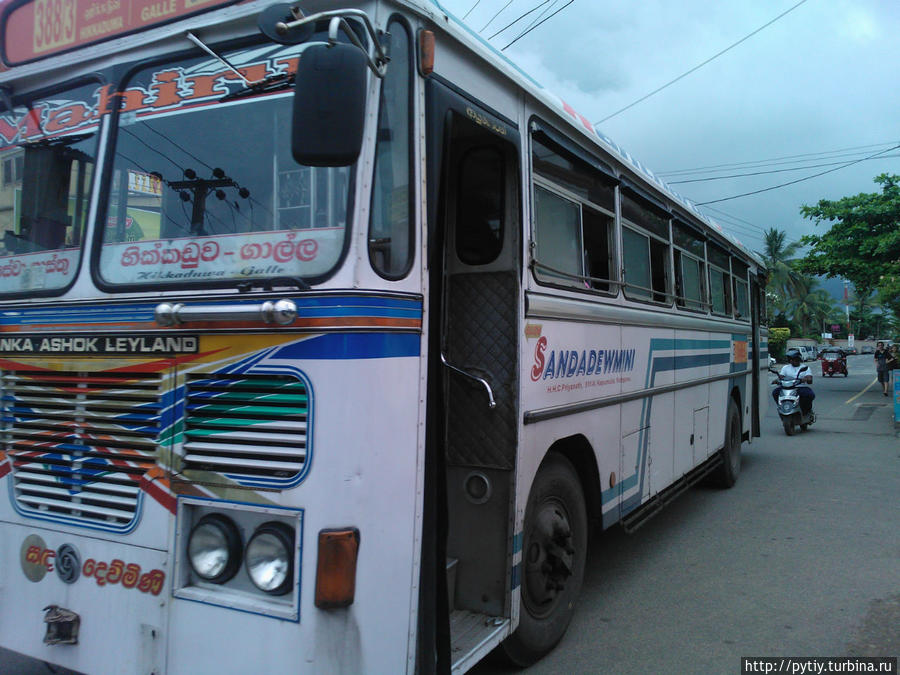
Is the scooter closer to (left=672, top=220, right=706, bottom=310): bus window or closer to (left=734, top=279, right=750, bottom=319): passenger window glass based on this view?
(left=734, top=279, right=750, bottom=319): passenger window glass

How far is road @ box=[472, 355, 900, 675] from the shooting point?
3.96m

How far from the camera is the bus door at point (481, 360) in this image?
10.6 feet

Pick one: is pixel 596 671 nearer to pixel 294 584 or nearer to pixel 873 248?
pixel 294 584

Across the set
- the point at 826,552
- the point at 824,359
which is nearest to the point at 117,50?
the point at 826,552

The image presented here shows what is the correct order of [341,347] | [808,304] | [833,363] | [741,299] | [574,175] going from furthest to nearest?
[808,304] → [833,363] → [741,299] → [574,175] → [341,347]

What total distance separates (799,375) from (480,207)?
1241 cm

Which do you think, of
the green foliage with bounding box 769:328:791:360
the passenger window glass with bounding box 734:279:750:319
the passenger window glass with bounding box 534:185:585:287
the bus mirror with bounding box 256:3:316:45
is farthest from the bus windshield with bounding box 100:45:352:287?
the green foliage with bounding box 769:328:791:360

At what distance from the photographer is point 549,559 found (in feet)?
12.2

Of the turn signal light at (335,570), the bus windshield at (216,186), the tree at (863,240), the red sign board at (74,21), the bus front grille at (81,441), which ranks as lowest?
the turn signal light at (335,570)

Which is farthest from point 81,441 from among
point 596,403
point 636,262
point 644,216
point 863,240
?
point 863,240

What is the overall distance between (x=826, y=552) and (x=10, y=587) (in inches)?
225

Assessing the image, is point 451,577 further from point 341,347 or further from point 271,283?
point 271,283

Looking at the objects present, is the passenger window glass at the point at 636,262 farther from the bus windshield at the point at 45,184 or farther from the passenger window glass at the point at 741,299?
the passenger window glass at the point at 741,299

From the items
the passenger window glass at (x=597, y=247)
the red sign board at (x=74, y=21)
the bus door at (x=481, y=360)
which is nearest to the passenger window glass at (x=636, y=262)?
the passenger window glass at (x=597, y=247)
